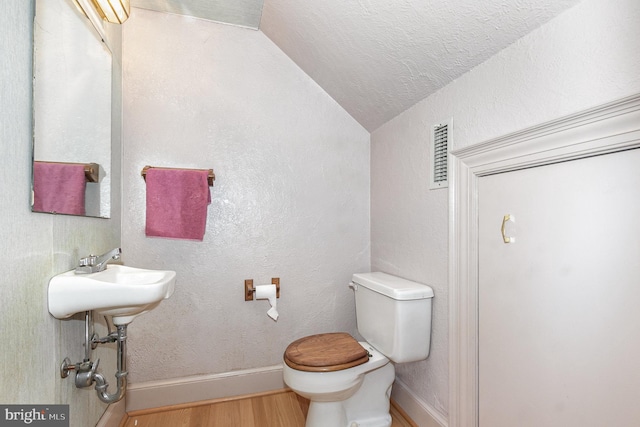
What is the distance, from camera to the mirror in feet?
2.97

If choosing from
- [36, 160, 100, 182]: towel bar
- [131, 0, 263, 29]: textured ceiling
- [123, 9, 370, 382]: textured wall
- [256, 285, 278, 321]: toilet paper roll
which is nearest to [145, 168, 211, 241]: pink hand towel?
[123, 9, 370, 382]: textured wall

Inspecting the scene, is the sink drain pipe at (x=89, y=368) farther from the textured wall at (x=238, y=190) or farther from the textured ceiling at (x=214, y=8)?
the textured ceiling at (x=214, y=8)

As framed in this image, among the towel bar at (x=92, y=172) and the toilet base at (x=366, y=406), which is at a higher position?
the towel bar at (x=92, y=172)

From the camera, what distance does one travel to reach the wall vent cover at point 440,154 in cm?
146

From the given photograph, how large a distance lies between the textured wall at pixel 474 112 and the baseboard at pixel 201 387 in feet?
2.86

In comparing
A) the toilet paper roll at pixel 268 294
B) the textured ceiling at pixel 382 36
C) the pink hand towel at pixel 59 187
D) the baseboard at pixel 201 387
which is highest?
the textured ceiling at pixel 382 36

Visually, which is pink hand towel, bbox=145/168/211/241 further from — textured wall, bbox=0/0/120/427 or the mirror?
textured wall, bbox=0/0/120/427

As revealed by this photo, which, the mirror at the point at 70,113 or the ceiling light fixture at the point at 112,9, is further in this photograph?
the ceiling light fixture at the point at 112,9

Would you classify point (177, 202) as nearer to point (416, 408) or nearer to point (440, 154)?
point (440, 154)

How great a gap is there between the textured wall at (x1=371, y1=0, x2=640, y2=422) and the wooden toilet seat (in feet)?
1.33

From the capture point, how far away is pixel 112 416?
154cm

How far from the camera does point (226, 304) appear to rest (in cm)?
195

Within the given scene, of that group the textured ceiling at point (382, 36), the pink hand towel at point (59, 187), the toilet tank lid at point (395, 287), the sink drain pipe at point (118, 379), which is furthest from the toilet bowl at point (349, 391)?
the textured ceiling at point (382, 36)

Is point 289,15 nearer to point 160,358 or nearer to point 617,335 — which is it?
point 617,335
